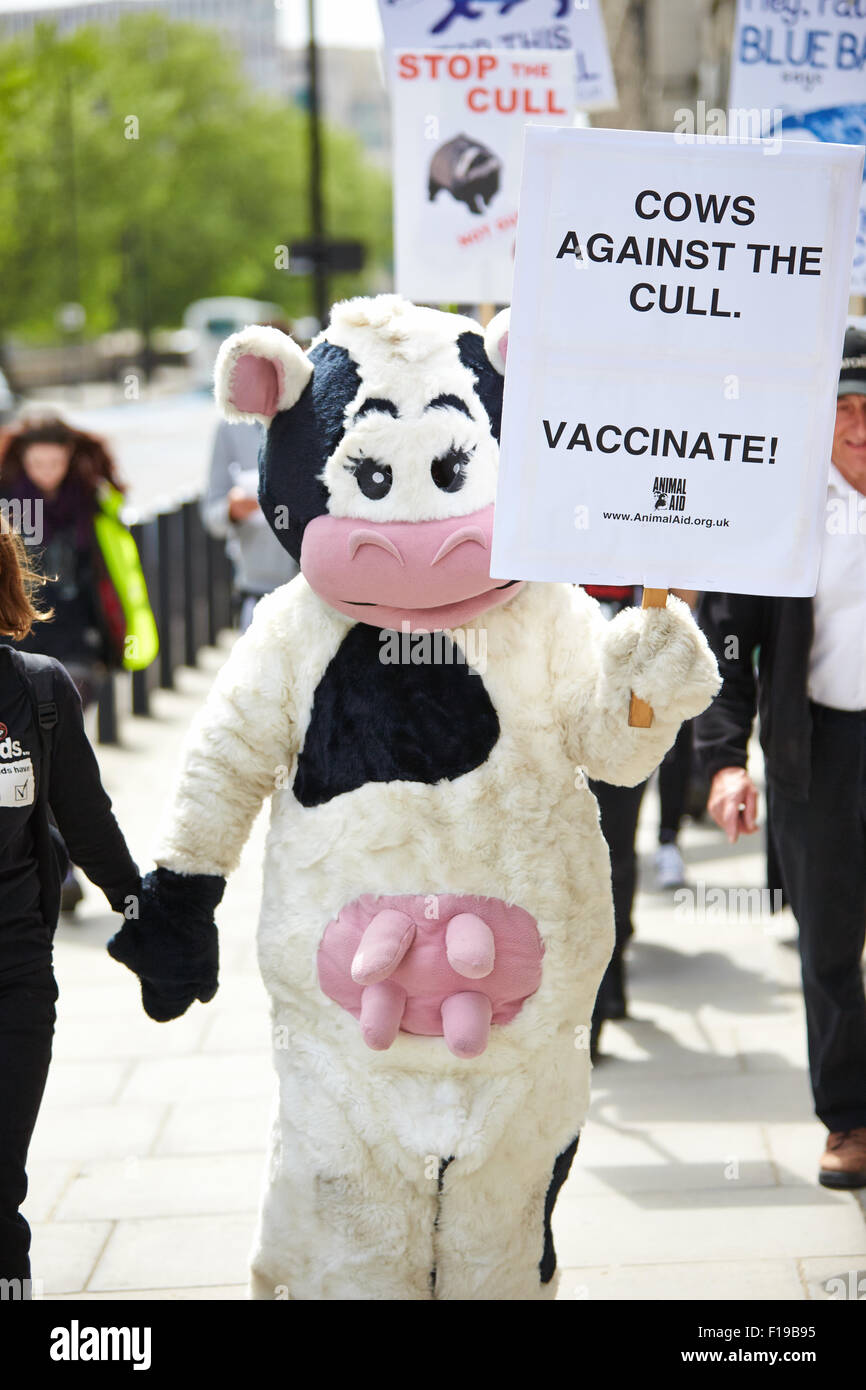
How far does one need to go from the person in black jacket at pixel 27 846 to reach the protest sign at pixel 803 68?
11.0 feet

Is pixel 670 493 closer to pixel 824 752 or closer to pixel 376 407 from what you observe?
pixel 376 407

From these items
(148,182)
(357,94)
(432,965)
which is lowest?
(432,965)

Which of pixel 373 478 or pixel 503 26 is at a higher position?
pixel 503 26

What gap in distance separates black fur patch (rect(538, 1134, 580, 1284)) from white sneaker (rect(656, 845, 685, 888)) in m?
3.74

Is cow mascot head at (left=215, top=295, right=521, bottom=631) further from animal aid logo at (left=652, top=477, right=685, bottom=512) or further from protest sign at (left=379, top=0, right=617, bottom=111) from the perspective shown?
protest sign at (left=379, top=0, right=617, bottom=111)

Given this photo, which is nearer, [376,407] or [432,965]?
[432,965]

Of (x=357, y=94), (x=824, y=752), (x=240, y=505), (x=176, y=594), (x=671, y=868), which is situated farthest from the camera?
(x=357, y=94)

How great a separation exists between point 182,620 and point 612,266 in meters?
10.3

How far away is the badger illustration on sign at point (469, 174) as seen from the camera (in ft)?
19.8

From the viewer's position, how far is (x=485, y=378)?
3361mm

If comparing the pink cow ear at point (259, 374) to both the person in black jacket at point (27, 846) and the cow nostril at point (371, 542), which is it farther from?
the person in black jacket at point (27, 846)

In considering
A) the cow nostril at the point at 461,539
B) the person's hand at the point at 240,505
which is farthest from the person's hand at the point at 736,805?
the person's hand at the point at 240,505

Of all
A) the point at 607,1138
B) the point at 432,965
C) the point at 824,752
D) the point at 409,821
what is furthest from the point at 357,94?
the point at 432,965

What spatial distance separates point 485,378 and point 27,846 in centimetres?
125
